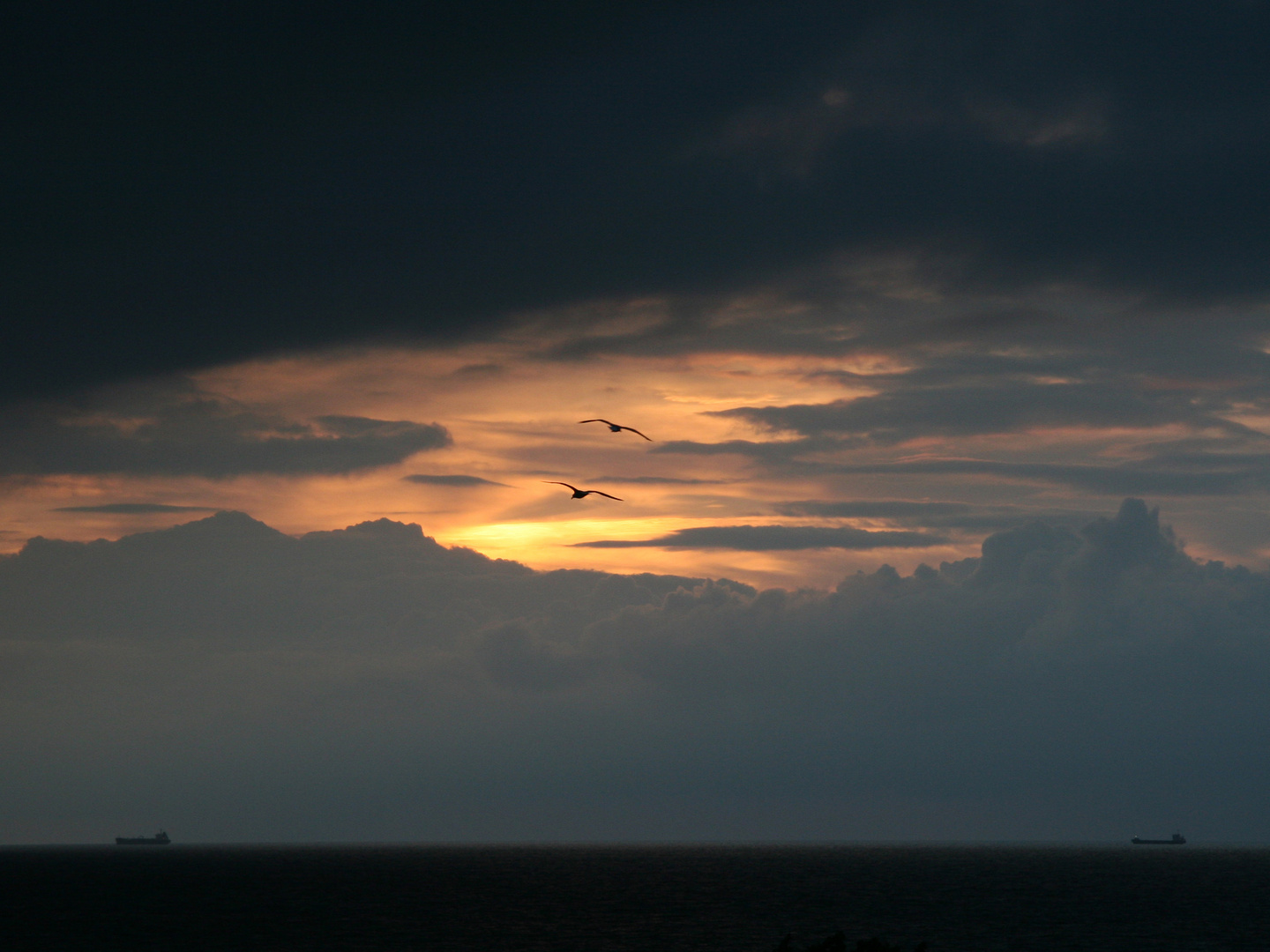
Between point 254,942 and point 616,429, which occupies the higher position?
point 616,429

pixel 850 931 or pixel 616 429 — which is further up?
pixel 616 429

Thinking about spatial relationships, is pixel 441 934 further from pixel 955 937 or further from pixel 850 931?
pixel 955 937

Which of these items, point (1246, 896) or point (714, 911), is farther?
point (1246, 896)

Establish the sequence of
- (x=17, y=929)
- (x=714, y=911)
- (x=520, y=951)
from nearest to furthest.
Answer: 1. (x=520, y=951)
2. (x=17, y=929)
3. (x=714, y=911)

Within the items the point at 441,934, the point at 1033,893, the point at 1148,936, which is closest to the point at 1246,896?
the point at 1033,893

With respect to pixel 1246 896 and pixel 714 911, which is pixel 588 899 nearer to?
pixel 714 911

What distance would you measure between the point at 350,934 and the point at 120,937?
81.1 feet

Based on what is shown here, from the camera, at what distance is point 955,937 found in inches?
4929

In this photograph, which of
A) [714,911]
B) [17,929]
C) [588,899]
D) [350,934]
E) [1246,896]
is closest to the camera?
[350,934]

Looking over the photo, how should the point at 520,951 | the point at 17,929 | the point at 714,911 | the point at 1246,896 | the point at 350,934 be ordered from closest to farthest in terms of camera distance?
the point at 520,951, the point at 350,934, the point at 17,929, the point at 714,911, the point at 1246,896

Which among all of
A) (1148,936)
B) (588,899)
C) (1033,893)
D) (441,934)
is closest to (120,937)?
(441,934)

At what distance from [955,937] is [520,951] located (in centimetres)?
4446

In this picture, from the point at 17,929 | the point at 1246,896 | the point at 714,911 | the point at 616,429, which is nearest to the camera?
the point at 616,429

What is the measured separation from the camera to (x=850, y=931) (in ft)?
419
